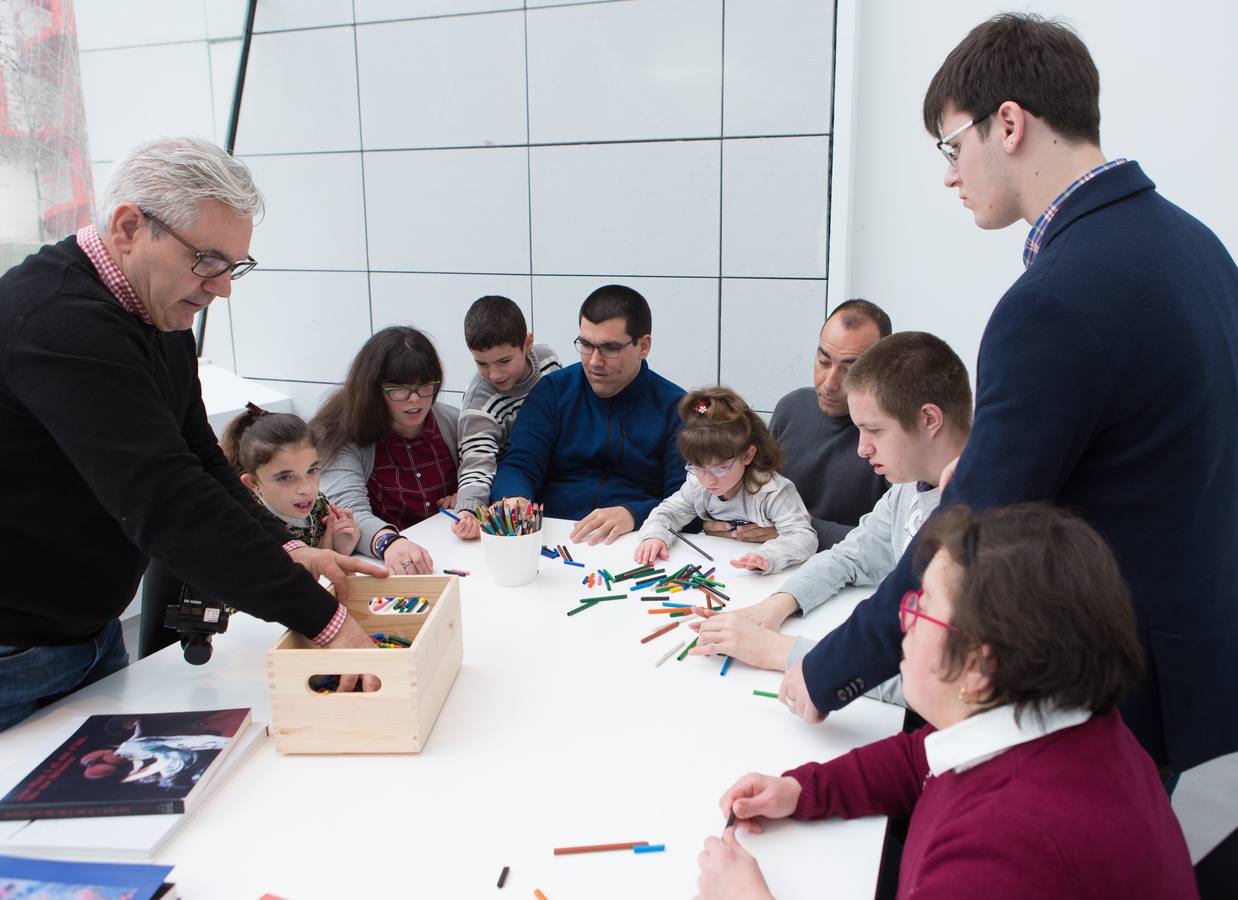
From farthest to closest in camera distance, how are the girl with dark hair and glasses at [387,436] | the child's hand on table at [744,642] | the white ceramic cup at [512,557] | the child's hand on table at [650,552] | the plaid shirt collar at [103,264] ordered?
1. the girl with dark hair and glasses at [387,436]
2. the child's hand on table at [650,552]
3. the white ceramic cup at [512,557]
4. the child's hand on table at [744,642]
5. the plaid shirt collar at [103,264]

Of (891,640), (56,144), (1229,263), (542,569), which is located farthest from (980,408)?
(56,144)

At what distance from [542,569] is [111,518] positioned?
90 centimetres

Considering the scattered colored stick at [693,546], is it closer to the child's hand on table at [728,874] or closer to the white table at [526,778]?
the white table at [526,778]

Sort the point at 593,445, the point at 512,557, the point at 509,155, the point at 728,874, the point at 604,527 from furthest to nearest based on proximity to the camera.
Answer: the point at 509,155
the point at 593,445
the point at 604,527
the point at 512,557
the point at 728,874

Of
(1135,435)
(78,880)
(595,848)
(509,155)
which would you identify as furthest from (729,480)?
(509,155)

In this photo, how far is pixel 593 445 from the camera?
264 centimetres

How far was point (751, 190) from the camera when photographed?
315 cm

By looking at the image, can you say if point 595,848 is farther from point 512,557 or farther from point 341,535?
point 341,535

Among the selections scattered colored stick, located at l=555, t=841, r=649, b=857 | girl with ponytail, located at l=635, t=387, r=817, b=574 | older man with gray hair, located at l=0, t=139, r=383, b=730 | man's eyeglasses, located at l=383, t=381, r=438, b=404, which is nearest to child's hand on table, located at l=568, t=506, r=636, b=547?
girl with ponytail, located at l=635, t=387, r=817, b=574

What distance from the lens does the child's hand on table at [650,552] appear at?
192cm

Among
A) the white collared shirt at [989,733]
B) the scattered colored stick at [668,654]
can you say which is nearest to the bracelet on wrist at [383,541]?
the scattered colored stick at [668,654]

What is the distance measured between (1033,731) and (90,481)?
1.22 metres

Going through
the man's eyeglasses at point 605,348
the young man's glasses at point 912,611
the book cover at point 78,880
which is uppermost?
the man's eyeglasses at point 605,348

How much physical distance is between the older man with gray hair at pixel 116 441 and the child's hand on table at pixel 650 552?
0.78 meters
